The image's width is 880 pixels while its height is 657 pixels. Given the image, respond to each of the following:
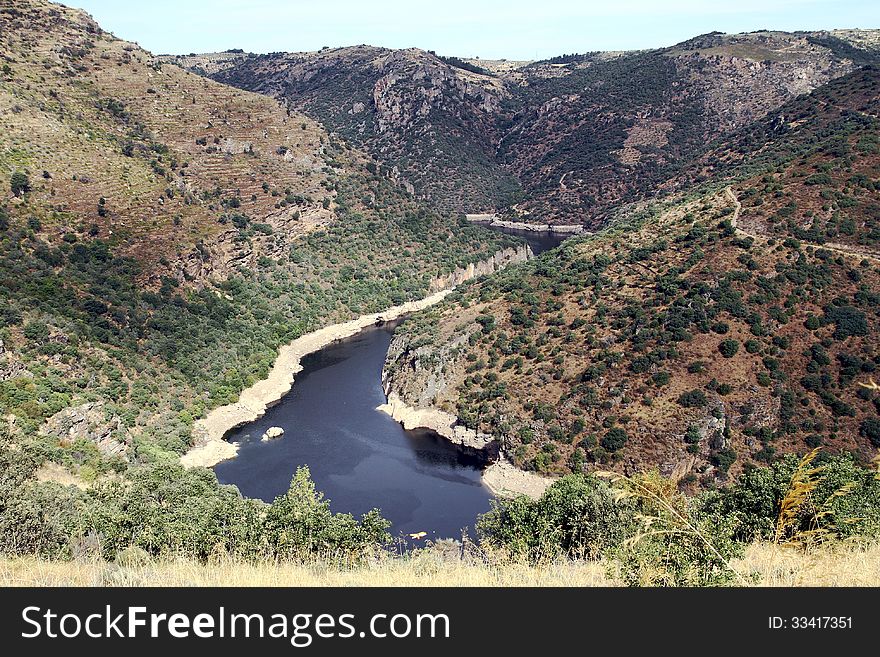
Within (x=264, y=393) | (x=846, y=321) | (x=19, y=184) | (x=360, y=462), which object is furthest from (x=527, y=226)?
(x=360, y=462)

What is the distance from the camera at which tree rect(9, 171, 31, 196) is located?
67062mm

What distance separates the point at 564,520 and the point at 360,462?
2979cm

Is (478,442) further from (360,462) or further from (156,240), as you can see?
(156,240)

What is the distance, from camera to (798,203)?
2472 inches

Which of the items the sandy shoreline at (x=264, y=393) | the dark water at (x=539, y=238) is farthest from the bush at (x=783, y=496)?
the dark water at (x=539, y=238)

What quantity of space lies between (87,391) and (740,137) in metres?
109

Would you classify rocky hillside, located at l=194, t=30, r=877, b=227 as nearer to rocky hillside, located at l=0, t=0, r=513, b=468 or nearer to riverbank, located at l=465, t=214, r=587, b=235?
riverbank, located at l=465, t=214, r=587, b=235

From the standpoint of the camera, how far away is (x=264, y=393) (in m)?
68.0

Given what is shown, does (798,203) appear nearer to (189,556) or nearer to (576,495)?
(576,495)

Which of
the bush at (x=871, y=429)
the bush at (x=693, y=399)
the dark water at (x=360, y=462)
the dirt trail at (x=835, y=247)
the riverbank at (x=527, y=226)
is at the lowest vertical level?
the dark water at (x=360, y=462)

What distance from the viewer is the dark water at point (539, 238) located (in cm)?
13800

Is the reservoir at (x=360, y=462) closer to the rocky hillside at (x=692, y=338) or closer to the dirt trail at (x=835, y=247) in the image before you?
the rocky hillside at (x=692, y=338)

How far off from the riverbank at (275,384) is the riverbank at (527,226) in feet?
148

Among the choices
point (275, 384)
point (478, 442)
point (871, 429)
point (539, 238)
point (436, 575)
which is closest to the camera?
point (436, 575)
